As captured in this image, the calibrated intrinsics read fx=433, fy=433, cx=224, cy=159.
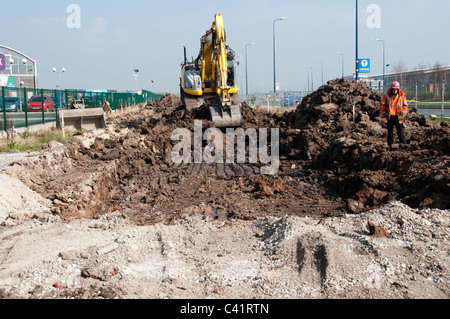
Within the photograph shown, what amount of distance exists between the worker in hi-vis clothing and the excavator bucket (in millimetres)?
12219

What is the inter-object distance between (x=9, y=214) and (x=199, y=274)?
3.82 metres

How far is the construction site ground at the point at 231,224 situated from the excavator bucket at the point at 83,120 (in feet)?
17.0

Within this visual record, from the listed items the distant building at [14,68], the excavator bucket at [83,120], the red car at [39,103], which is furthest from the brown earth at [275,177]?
the distant building at [14,68]

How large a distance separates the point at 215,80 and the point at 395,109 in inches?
369

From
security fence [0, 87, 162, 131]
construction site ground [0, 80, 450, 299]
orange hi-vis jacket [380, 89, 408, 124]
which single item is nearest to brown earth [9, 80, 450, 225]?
construction site ground [0, 80, 450, 299]

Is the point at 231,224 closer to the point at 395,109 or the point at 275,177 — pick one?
the point at 275,177

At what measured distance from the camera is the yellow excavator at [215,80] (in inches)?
657

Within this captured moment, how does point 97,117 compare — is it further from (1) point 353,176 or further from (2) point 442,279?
(2) point 442,279

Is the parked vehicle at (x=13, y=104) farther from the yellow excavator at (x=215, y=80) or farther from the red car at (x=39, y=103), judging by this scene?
the yellow excavator at (x=215, y=80)

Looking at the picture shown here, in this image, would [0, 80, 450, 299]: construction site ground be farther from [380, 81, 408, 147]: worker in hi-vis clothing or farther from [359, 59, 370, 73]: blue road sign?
[359, 59, 370, 73]: blue road sign
